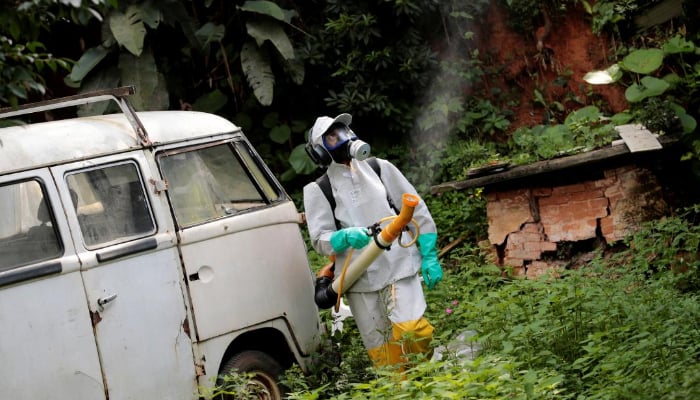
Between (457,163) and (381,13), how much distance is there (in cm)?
252

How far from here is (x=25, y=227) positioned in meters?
5.98

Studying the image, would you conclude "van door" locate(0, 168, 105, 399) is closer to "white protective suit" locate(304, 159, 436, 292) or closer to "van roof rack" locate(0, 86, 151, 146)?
"van roof rack" locate(0, 86, 151, 146)

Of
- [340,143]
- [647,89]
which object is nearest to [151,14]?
[647,89]

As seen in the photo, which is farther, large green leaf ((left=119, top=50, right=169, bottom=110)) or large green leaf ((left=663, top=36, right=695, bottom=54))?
large green leaf ((left=119, top=50, right=169, bottom=110))

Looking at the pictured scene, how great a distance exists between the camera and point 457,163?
40.4ft

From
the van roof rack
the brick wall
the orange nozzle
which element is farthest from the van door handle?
the brick wall

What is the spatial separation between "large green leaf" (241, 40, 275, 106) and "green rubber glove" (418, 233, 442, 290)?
20.5 feet

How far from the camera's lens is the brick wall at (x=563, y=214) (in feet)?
30.7

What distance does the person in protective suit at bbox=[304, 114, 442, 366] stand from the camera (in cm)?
681

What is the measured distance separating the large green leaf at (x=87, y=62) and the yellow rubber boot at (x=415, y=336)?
741cm

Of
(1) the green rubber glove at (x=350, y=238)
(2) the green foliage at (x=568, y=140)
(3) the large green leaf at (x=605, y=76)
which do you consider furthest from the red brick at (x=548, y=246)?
(1) the green rubber glove at (x=350, y=238)

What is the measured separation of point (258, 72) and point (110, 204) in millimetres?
7060

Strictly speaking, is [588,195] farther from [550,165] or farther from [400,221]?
[400,221]

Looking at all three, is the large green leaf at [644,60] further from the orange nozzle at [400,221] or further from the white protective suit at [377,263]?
the orange nozzle at [400,221]
